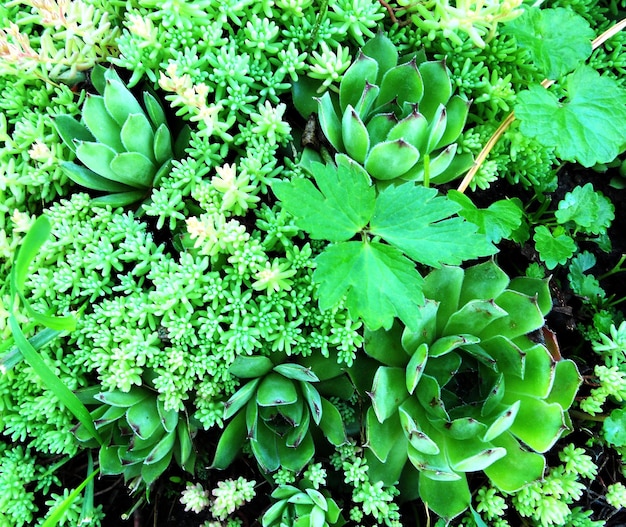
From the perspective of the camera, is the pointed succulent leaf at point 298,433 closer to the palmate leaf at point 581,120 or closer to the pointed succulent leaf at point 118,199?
the pointed succulent leaf at point 118,199

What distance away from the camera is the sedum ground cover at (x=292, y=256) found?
154cm

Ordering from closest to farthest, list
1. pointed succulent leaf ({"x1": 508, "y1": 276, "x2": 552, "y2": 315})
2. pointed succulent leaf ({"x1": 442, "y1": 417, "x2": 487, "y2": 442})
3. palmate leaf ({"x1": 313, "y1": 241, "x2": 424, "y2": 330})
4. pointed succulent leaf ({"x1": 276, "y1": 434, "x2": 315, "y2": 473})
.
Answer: palmate leaf ({"x1": 313, "y1": 241, "x2": 424, "y2": 330})
pointed succulent leaf ({"x1": 442, "y1": 417, "x2": 487, "y2": 442})
pointed succulent leaf ({"x1": 276, "y1": 434, "x2": 315, "y2": 473})
pointed succulent leaf ({"x1": 508, "y1": 276, "x2": 552, "y2": 315})

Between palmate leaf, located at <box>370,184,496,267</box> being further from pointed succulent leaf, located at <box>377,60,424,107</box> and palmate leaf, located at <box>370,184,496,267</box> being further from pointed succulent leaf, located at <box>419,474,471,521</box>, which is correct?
pointed succulent leaf, located at <box>419,474,471,521</box>

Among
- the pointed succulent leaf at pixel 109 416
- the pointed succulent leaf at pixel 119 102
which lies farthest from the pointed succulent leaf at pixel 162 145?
the pointed succulent leaf at pixel 109 416

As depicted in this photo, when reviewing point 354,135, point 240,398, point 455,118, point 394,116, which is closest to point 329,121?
point 354,135

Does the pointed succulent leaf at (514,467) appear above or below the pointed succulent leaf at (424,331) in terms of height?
below

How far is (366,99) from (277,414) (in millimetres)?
1023

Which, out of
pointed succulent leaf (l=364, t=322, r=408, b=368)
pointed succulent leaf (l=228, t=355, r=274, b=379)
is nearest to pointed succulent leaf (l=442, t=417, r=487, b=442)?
pointed succulent leaf (l=364, t=322, r=408, b=368)

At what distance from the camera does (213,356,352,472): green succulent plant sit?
1581 mm

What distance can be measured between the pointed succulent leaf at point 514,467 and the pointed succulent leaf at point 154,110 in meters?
1.48

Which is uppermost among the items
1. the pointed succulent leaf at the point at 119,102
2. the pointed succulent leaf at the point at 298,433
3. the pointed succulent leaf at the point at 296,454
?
the pointed succulent leaf at the point at 119,102

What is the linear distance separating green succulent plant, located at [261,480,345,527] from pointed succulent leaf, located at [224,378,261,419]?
288mm

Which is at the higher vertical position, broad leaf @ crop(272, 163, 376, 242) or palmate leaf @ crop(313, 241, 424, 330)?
broad leaf @ crop(272, 163, 376, 242)

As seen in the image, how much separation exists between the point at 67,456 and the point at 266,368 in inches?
35.0
